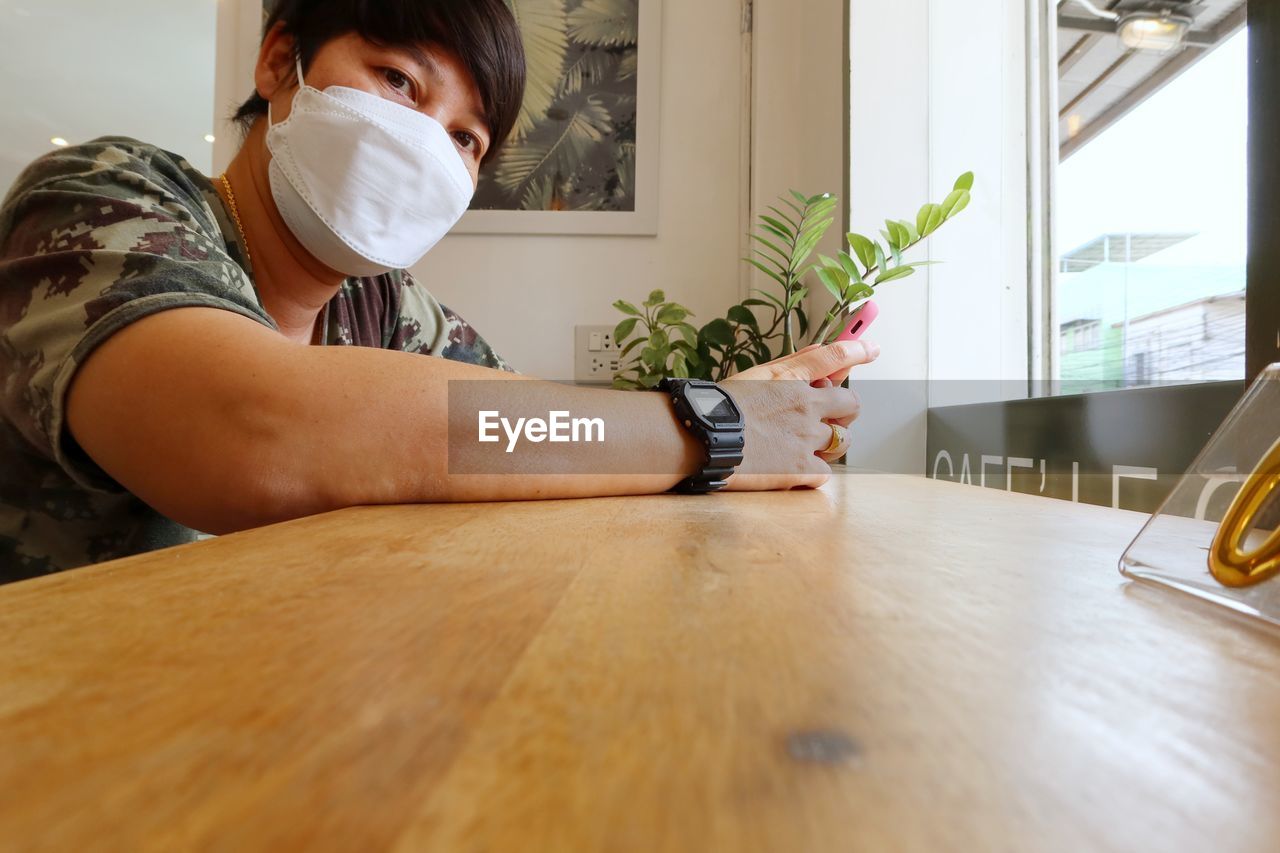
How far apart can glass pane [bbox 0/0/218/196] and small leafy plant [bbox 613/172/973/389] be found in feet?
3.90

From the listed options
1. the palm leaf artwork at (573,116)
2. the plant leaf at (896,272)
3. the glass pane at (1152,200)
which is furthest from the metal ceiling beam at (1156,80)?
the palm leaf artwork at (573,116)

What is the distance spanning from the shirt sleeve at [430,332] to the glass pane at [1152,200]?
2.78 ft

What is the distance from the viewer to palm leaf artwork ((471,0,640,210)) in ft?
4.98

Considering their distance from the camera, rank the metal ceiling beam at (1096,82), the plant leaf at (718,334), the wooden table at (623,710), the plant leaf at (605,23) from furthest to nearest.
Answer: the plant leaf at (605,23)
the plant leaf at (718,334)
the metal ceiling beam at (1096,82)
the wooden table at (623,710)

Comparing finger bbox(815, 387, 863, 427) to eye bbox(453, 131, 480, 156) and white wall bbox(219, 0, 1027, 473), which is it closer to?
white wall bbox(219, 0, 1027, 473)

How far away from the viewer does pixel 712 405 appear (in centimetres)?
64

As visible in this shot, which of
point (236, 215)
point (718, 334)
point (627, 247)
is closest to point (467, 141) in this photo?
point (236, 215)

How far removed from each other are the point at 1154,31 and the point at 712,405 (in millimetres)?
672

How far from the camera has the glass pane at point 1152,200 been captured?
25.2 inches

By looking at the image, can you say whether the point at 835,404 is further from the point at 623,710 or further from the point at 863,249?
the point at 623,710

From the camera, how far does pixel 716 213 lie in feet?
5.11

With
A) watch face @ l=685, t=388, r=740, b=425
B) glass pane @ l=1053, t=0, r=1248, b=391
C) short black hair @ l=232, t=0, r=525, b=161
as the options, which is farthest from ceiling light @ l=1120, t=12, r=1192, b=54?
short black hair @ l=232, t=0, r=525, b=161

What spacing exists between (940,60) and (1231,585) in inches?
47.6

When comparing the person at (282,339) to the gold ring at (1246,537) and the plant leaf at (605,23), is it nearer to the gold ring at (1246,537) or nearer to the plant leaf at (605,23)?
the gold ring at (1246,537)
